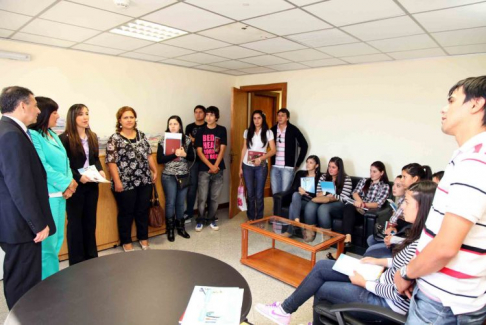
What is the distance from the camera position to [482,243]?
38.9 inches

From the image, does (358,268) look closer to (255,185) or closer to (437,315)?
(437,315)

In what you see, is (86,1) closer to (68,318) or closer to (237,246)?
(68,318)

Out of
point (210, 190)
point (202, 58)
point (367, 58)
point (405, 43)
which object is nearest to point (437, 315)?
point (405, 43)

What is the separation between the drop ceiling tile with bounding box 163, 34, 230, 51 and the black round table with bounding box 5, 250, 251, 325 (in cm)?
206

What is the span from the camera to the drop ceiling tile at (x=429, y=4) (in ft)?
6.14

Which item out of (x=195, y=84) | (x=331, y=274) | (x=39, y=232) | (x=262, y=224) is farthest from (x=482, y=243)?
(x=195, y=84)

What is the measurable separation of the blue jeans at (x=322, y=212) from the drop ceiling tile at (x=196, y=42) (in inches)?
84.1

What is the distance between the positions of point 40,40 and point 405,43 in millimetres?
3652

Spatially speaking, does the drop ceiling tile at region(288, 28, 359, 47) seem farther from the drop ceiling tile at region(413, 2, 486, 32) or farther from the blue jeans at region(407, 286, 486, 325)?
the blue jeans at region(407, 286, 486, 325)

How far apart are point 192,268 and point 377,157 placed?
313 centimetres

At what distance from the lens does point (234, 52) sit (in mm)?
3473

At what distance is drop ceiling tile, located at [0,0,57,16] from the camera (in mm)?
2053

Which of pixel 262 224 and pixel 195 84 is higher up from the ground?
pixel 195 84

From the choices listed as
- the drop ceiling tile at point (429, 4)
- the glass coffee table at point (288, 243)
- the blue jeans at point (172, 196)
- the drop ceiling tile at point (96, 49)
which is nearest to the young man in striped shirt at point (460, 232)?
the drop ceiling tile at point (429, 4)
